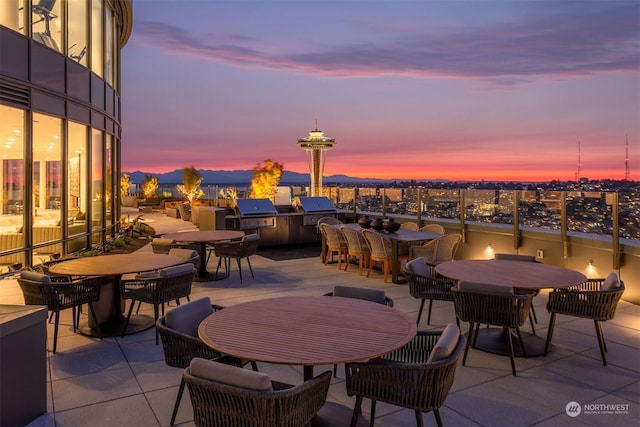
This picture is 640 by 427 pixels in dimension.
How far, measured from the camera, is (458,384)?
3.62 metres

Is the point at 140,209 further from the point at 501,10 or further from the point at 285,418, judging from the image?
the point at 285,418

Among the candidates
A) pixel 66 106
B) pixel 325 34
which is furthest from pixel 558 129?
pixel 66 106

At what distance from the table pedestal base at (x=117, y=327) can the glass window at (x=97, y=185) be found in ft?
17.6

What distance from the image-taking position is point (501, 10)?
10.8 m

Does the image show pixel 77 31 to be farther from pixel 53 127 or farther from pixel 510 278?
pixel 510 278

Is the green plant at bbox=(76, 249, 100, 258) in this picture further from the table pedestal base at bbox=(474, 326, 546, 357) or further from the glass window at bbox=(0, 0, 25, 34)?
the table pedestal base at bbox=(474, 326, 546, 357)

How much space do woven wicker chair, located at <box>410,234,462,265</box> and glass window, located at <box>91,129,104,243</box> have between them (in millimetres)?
7234

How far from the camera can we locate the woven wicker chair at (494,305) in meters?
3.75

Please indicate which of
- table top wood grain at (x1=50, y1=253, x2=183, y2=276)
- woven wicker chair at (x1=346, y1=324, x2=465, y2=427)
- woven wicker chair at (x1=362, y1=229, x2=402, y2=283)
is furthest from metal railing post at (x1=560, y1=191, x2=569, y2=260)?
table top wood grain at (x1=50, y1=253, x2=183, y2=276)

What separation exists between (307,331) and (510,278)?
8.29ft

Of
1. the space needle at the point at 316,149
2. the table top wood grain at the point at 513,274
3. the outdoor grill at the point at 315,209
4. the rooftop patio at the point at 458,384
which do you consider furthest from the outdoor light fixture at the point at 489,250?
the space needle at the point at 316,149

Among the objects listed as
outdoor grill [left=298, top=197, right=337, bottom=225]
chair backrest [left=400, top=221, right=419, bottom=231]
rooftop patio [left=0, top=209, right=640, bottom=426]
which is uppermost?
outdoor grill [left=298, top=197, right=337, bottom=225]

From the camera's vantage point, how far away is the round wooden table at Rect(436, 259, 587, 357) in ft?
13.5

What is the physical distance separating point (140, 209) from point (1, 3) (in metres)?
19.5
